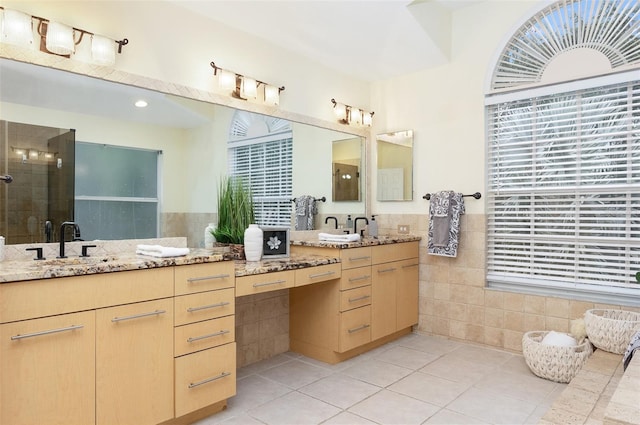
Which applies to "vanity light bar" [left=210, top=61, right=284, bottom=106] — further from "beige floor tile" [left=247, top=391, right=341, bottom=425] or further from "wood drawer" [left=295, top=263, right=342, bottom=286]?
"beige floor tile" [left=247, top=391, right=341, bottom=425]

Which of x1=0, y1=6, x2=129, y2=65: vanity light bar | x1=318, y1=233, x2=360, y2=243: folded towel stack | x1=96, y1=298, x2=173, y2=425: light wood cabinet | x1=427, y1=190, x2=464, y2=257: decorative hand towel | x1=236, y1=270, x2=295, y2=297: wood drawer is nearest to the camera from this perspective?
x1=96, y1=298, x2=173, y2=425: light wood cabinet

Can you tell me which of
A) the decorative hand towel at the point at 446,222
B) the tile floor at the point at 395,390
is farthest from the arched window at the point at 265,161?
the decorative hand towel at the point at 446,222

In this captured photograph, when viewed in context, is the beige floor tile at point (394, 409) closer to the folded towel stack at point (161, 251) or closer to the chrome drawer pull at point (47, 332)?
the folded towel stack at point (161, 251)

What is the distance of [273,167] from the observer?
11.4 feet

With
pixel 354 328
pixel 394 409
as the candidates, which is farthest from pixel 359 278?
pixel 394 409

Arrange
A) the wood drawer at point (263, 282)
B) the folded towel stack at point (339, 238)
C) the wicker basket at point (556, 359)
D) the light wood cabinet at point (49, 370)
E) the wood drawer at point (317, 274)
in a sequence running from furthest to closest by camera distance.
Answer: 1. the folded towel stack at point (339, 238)
2. the wood drawer at point (317, 274)
3. the wicker basket at point (556, 359)
4. the wood drawer at point (263, 282)
5. the light wood cabinet at point (49, 370)

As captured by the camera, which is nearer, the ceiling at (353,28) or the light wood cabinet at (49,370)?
the light wood cabinet at (49,370)

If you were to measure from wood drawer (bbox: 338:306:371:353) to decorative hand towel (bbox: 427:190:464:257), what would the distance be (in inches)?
34.2

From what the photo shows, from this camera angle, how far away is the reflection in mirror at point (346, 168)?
4070 millimetres

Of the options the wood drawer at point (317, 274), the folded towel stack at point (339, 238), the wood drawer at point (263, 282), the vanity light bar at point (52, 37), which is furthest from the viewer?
the folded towel stack at point (339, 238)

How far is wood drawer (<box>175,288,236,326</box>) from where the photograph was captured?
2.19 metres

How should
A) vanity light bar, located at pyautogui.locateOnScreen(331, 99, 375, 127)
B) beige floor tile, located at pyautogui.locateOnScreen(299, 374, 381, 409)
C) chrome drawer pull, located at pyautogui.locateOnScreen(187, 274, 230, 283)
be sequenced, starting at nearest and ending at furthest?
chrome drawer pull, located at pyautogui.locateOnScreen(187, 274, 230, 283) → beige floor tile, located at pyautogui.locateOnScreen(299, 374, 381, 409) → vanity light bar, located at pyautogui.locateOnScreen(331, 99, 375, 127)

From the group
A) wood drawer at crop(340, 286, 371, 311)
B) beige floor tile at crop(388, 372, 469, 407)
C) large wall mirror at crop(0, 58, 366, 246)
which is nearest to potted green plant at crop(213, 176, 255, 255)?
large wall mirror at crop(0, 58, 366, 246)

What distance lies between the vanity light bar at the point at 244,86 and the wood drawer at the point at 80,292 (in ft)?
5.08
